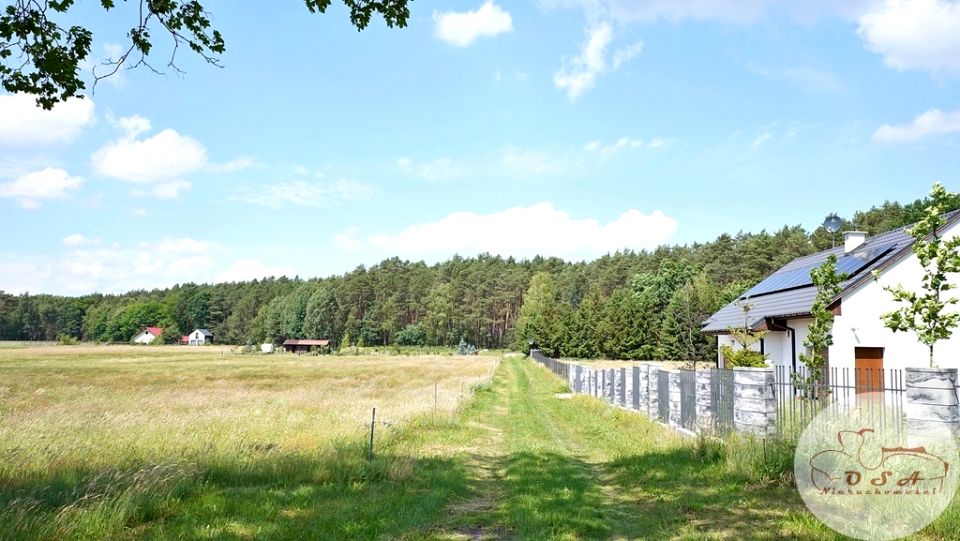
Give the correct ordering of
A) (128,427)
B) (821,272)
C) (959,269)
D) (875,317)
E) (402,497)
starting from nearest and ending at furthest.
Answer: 1. (402,497)
2. (959,269)
3. (821,272)
4. (128,427)
5. (875,317)

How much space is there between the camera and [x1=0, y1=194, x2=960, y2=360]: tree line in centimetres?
7362

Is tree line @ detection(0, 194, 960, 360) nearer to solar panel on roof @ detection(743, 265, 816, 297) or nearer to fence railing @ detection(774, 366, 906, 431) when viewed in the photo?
solar panel on roof @ detection(743, 265, 816, 297)

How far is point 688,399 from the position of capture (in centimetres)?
1430

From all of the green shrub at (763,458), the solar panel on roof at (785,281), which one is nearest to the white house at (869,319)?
the solar panel on roof at (785,281)

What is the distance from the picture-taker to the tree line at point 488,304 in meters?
73.6

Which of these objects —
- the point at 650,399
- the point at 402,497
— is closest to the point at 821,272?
the point at 650,399

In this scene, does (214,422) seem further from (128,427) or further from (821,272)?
(821,272)

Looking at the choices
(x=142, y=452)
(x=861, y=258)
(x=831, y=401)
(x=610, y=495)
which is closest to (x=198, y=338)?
(x=861, y=258)

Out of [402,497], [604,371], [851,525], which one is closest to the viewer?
[851,525]

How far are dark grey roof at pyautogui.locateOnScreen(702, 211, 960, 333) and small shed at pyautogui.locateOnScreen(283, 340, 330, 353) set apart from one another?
88.6 m

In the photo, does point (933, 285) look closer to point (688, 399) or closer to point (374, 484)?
point (688, 399)

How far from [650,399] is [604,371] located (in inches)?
248

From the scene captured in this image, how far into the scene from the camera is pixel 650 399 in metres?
16.9

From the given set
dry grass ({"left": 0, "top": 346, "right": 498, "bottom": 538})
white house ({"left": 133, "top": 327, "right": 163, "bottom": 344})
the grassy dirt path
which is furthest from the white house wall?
white house ({"left": 133, "top": 327, "right": 163, "bottom": 344})
